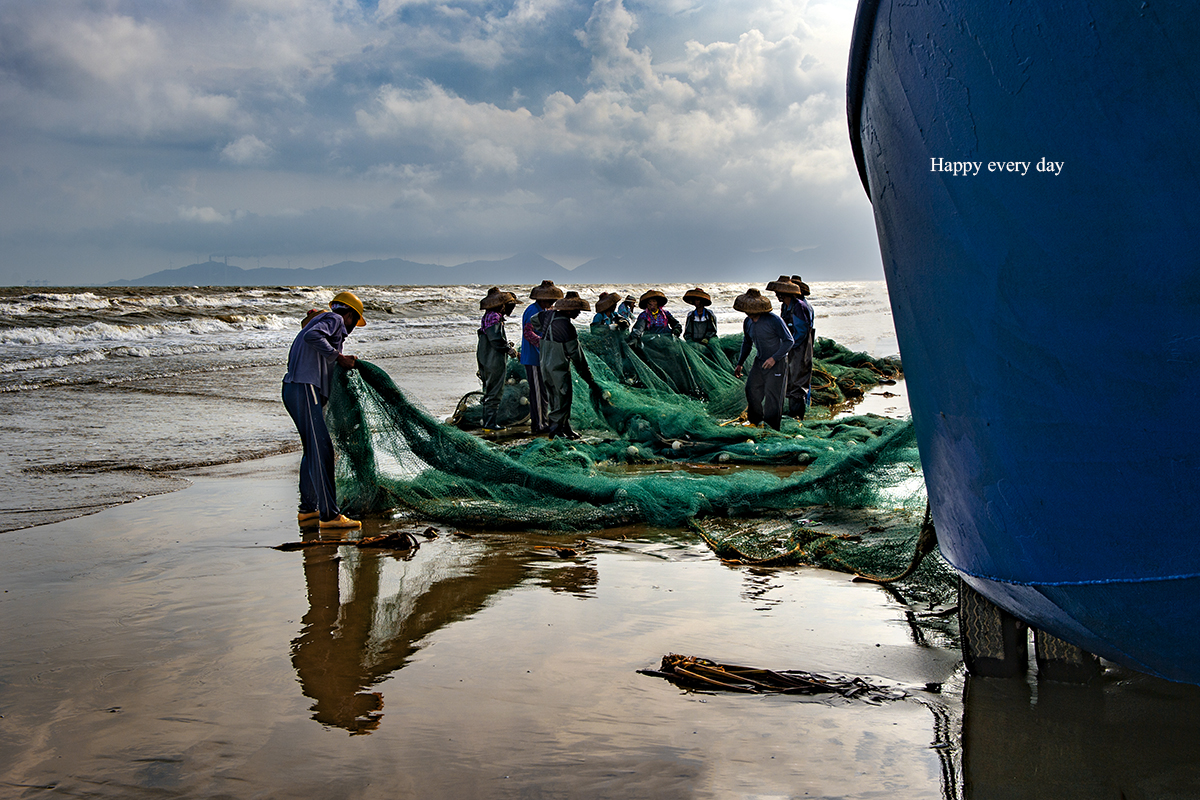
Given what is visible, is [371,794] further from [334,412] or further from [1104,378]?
[334,412]

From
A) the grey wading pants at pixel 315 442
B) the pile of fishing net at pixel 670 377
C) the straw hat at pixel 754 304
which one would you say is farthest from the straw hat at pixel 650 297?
the grey wading pants at pixel 315 442

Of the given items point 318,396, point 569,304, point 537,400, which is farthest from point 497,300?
point 318,396

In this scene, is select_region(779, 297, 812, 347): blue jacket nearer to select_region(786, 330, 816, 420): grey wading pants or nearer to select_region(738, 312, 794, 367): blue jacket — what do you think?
select_region(786, 330, 816, 420): grey wading pants

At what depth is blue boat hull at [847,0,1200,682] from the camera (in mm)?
1832

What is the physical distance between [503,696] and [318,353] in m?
3.35

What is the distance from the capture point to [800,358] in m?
11.1

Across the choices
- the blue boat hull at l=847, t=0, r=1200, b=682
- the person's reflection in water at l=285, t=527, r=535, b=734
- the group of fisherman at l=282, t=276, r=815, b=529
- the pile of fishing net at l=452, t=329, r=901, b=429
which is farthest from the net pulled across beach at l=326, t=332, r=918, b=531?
the blue boat hull at l=847, t=0, r=1200, b=682

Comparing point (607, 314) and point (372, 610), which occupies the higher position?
point (607, 314)

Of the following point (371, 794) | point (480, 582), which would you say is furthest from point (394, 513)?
point (371, 794)

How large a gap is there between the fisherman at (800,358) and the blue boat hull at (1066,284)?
8474 mm

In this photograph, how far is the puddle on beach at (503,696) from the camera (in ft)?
8.73

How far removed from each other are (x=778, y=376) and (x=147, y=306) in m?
32.9

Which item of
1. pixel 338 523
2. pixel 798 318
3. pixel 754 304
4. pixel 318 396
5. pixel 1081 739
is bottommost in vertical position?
pixel 1081 739

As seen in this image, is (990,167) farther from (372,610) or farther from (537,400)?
(537,400)
